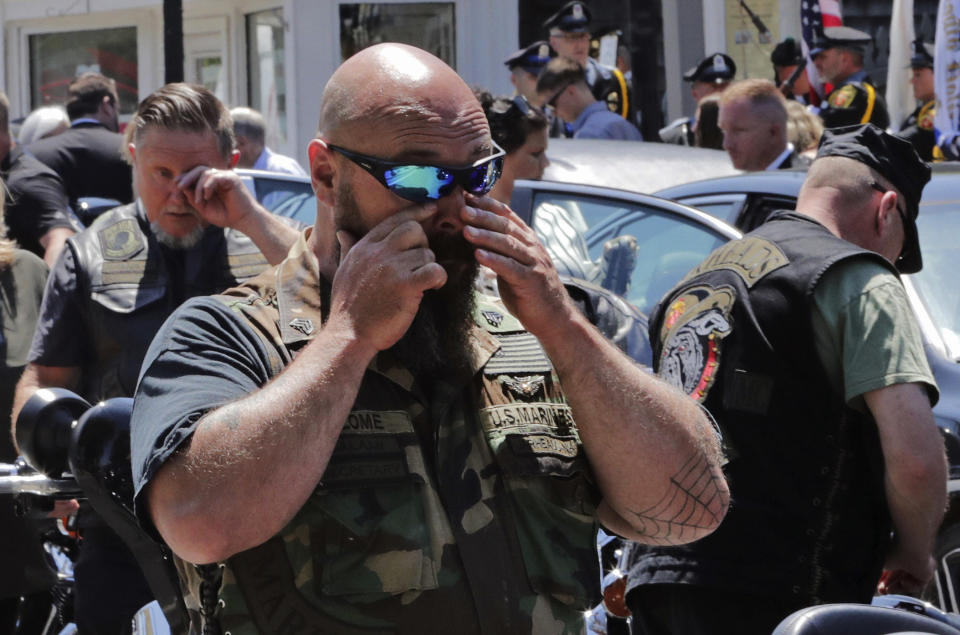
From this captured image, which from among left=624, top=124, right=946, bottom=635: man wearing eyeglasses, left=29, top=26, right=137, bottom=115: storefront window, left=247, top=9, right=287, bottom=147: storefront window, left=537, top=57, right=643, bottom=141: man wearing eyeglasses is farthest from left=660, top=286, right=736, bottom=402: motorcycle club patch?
left=29, top=26, right=137, bottom=115: storefront window

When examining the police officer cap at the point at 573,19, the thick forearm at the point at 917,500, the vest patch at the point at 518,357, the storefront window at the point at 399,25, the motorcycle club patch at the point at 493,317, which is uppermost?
the storefront window at the point at 399,25

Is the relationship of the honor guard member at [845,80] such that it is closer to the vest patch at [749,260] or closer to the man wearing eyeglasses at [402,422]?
the vest patch at [749,260]

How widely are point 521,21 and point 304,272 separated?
47.2ft

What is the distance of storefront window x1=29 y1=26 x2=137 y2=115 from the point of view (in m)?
14.8

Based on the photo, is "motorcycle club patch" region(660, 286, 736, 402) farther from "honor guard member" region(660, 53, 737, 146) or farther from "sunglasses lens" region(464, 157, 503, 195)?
"honor guard member" region(660, 53, 737, 146)

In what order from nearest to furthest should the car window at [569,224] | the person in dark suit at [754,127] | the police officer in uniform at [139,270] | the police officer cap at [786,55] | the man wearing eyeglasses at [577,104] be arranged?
the police officer in uniform at [139,270] → the car window at [569,224] → the person in dark suit at [754,127] → the man wearing eyeglasses at [577,104] → the police officer cap at [786,55]

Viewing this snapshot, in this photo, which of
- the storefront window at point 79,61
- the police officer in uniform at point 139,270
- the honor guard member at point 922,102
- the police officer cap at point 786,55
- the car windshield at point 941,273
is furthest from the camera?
the storefront window at point 79,61

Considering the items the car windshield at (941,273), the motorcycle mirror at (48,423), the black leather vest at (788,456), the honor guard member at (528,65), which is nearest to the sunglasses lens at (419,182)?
the motorcycle mirror at (48,423)

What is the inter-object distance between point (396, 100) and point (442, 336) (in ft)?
1.32

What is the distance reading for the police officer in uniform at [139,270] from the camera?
13.2 ft

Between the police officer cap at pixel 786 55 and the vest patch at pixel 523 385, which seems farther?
the police officer cap at pixel 786 55

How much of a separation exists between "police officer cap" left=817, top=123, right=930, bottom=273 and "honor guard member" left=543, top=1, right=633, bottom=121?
7.14 m

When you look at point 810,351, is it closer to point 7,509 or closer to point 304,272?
point 304,272

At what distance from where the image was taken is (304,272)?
2447mm
